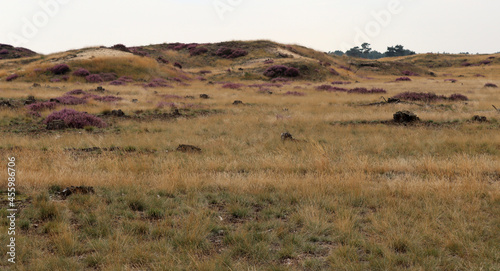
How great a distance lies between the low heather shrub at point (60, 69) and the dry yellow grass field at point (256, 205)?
30.0 m

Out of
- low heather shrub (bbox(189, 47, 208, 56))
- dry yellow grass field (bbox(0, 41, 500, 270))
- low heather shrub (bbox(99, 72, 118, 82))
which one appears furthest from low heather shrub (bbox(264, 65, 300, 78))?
dry yellow grass field (bbox(0, 41, 500, 270))

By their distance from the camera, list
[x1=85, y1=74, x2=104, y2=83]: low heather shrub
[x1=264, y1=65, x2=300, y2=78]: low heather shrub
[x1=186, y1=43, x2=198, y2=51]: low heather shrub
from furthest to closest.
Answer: [x1=186, y1=43, x2=198, y2=51]: low heather shrub
[x1=264, y1=65, x2=300, y2=78]: low heather shrub
[x1=85, y1=74, x2=104, y2=83]: low heather shrub

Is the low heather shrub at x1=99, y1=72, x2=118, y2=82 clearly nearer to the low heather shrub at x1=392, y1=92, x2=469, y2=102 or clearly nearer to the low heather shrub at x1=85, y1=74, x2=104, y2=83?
the low heather shrub at x1=85, y1=74, x2=104, y2=83

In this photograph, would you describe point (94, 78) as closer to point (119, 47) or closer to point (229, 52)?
point (119, 47)

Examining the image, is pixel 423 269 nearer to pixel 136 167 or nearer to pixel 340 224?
pixel 340 224

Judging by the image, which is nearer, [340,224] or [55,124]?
[340,224]

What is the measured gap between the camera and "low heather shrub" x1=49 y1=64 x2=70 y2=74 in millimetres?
37750

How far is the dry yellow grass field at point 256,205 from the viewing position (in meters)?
4.10

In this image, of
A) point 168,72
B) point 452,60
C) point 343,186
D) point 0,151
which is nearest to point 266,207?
point 343,186

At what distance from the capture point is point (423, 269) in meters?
3.78

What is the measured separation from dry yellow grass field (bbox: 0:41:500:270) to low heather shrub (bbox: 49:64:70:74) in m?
30.0

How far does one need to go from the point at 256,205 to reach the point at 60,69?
4020 centimetres

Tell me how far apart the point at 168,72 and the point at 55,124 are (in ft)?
102

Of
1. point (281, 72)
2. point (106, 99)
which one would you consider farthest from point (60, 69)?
point (281, 72)
